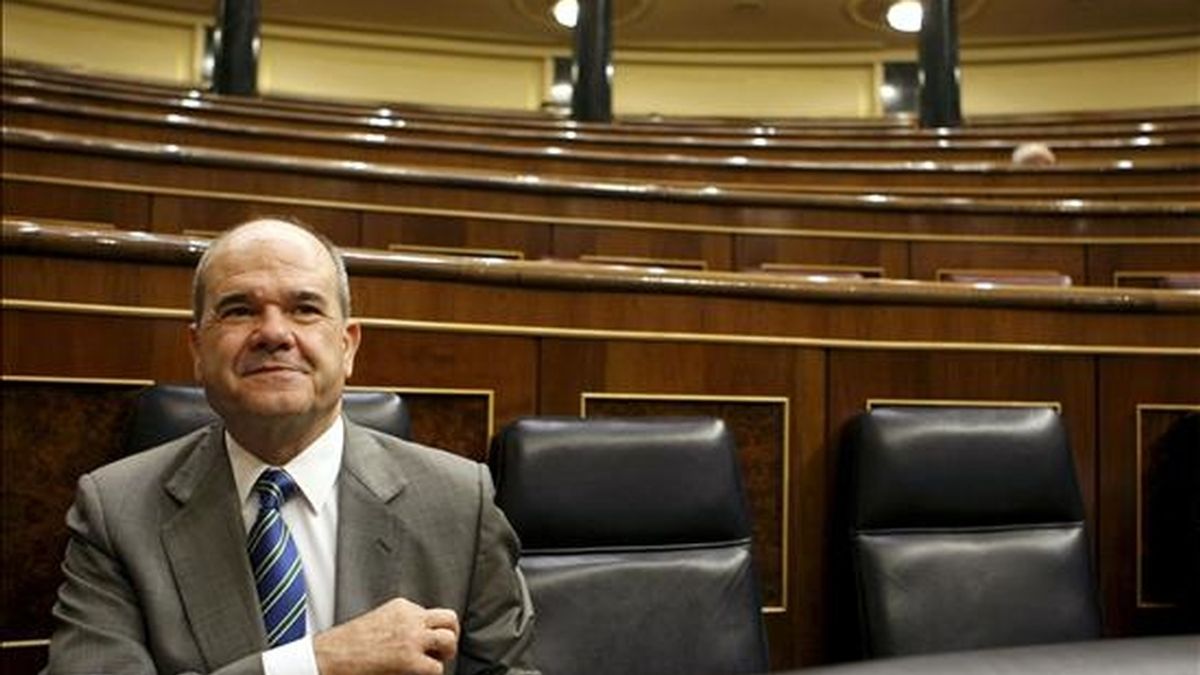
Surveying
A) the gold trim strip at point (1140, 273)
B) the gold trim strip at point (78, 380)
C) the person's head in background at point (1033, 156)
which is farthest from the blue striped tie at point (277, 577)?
the person's head in background at point (1033, 156)

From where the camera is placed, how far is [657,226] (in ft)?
4.87

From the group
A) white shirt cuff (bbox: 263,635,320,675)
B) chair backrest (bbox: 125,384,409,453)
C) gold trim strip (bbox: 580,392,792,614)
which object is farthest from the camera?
gold trim strip (bbox: 580,392,792,614)

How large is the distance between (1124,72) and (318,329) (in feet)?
15.0

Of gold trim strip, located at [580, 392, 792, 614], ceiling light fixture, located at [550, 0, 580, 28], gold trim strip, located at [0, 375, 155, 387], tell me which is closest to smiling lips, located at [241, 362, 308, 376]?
gold trim strip, located at [0, 375, 155, 387]

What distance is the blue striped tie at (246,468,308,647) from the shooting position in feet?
1.55

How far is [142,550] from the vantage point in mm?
464

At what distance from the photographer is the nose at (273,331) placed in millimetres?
478

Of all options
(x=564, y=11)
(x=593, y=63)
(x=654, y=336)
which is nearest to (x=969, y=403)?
(x=654, y=336)

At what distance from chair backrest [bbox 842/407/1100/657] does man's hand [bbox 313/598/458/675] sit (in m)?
0.35

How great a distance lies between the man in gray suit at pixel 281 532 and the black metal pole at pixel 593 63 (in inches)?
95.0

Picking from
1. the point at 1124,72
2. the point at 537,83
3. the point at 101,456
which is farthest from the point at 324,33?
the point at 101,456

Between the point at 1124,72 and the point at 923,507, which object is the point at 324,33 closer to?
the point at 1124,72

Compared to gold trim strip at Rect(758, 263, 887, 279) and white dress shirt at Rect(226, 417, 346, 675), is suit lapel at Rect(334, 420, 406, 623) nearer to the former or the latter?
white dress shirt at Rect(226, 417, 346, 675)

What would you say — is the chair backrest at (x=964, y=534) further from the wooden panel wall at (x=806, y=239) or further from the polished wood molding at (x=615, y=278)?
the wooden panel wall at (x=806, y=239)
